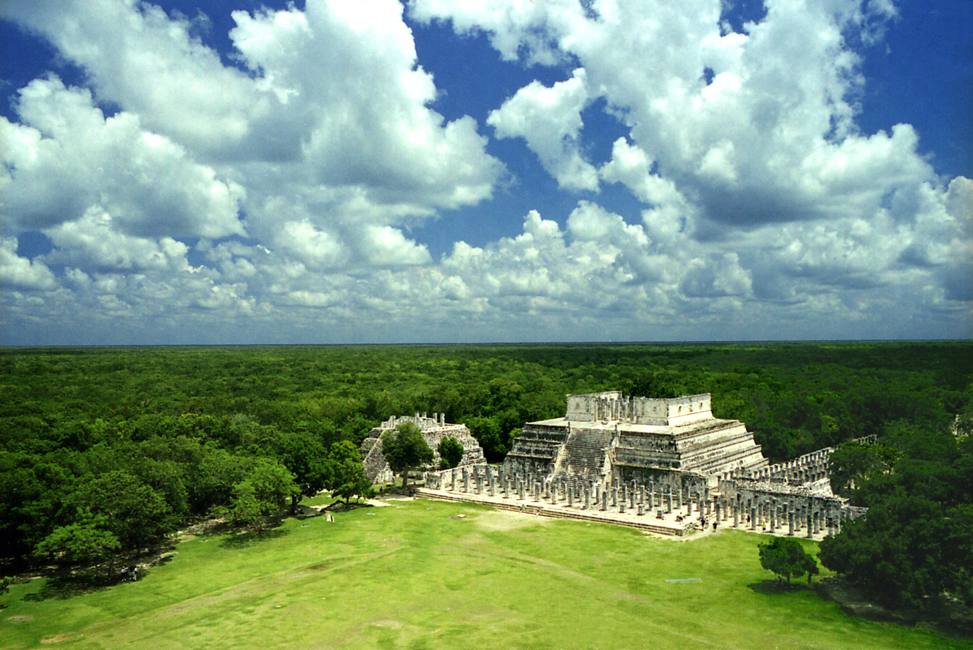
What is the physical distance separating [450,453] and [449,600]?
25.1 m

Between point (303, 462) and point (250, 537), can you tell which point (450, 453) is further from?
point (250, 537)

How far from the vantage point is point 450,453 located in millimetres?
51062

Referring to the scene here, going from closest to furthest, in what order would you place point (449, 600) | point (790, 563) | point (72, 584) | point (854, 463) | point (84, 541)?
point (449, 600) → point (790, 563) → point (84, 541) → point (72, 584) → point (854, 463)

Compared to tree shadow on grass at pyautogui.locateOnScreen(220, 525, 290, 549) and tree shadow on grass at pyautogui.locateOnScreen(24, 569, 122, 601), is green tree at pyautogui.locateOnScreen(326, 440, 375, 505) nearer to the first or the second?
tree shadow on grass at pyautogui.locateOnScreen(220, 525, 290, 549)

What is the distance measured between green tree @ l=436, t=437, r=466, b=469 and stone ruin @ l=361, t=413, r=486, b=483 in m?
0.84

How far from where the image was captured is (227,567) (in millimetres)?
30797

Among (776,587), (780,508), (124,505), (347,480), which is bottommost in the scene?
(776,587)

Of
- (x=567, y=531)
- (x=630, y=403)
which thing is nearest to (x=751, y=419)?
(x=630, y=403)

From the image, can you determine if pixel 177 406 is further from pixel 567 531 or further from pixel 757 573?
pixel 757 573

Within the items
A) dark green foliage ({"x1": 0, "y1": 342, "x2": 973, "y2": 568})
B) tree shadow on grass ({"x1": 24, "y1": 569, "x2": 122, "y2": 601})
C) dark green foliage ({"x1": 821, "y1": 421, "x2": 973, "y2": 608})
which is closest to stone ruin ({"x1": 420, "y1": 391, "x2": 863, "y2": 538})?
dark green foliage ({"x1": 0, "y1": 342, "x2": 973, "y2": 568})

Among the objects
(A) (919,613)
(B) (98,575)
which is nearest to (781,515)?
(A) (919,613)

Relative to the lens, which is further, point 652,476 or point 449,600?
point 652,476

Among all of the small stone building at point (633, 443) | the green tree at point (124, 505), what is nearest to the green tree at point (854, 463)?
the small stone building at point (633, 443)

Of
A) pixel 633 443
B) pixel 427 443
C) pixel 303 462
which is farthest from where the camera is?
pixel 427 443
